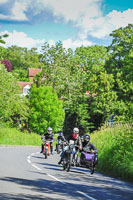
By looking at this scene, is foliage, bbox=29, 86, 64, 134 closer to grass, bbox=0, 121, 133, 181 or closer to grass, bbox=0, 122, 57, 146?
grass, bbox=0, 122, 57, 146

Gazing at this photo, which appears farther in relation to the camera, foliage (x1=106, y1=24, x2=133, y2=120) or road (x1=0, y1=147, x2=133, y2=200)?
foliage (x1=106, y1=24, x2=133, y2=120)

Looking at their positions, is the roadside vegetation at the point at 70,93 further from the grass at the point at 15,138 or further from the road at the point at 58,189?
the road at the point at 58,189

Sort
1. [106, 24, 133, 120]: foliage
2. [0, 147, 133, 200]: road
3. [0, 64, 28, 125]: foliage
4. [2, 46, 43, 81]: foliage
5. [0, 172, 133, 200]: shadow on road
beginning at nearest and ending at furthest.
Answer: [0, 172, 133, 200]: shadow on road, [0, 147, 133, 200]: road, [0, 64, 28, 125]: foliage, [106, 24, 133, 120]: foliage, [2, 46, 43, 81]: foliage

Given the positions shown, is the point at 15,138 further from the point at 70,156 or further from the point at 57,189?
the point at 57,189

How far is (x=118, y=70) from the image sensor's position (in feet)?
184

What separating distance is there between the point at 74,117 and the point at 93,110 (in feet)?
25.6

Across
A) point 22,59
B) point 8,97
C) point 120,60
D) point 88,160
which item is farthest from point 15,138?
point 22,59

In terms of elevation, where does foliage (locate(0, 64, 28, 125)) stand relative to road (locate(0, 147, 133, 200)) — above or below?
above

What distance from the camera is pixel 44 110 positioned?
62219 millimetres

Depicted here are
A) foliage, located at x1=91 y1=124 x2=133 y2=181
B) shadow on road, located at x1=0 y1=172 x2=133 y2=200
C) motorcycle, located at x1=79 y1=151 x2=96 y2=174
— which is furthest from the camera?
motorcycle, located at x1=79 y1=151 x2=96 y2=174

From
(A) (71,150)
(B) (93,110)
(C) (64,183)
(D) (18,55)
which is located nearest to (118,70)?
(B) (93,110)

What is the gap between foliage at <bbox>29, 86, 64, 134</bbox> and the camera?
62322 mm

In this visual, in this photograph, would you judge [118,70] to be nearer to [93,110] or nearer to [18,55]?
[93,110]

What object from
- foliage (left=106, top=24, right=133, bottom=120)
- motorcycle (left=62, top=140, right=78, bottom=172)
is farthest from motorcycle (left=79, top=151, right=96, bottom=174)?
foliage (left=106, top=24, right=133, bottom=120)
